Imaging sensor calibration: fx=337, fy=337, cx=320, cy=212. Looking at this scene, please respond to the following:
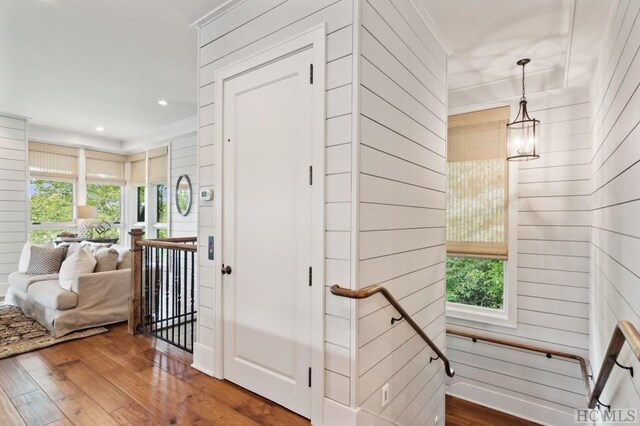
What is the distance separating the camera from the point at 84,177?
6.60 meters

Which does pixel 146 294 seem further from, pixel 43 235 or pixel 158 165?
pixel 43 235

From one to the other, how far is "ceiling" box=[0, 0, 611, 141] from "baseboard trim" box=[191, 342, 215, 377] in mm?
2638

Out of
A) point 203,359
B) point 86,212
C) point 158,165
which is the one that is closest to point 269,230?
point 203,359

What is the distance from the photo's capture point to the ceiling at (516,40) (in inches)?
95.7

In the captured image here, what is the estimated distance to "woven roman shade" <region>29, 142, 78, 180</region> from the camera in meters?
5.97

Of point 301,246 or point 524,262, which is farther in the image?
point 524,262

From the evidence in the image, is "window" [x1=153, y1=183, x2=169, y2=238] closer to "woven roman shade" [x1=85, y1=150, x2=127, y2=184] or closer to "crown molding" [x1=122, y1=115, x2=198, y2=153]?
"crown molding" [x1=122, y1=115, x2=198, y2=153]

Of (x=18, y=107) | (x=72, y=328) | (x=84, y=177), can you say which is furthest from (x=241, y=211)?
(x=84, y=177)

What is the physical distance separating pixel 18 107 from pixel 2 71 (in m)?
1.52

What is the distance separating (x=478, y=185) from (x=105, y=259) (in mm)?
4432

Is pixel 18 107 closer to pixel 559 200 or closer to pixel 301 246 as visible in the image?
pixel 301 246

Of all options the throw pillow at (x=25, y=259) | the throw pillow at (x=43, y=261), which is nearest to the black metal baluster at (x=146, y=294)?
the throw pillow at (x=43, y=261)

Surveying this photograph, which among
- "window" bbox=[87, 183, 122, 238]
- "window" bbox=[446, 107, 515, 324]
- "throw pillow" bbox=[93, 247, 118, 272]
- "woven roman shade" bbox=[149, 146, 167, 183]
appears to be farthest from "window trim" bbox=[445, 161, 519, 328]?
"window" bbox=[87, 183, 122, 238]

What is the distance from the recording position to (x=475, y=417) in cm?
365
